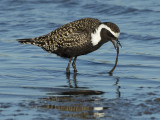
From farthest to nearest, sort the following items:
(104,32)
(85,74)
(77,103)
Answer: (104,32)
(85,74)
(77,103)

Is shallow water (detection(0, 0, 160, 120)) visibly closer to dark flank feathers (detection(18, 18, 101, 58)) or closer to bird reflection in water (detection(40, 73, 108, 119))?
bird reflection in water (detection(40, 73, 108, 119))

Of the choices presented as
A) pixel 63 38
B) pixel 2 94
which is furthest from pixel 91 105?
pixel 63 38

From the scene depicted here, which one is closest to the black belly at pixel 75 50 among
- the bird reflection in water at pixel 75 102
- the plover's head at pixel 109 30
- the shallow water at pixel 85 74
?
the plover's head at pixel 109 30

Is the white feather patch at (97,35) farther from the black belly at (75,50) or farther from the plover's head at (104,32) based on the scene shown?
the black belly at (75,50)

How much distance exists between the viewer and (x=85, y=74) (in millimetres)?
10227

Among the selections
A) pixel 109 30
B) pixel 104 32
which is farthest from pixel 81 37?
pixel 109 30

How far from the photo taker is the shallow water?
7.42 m

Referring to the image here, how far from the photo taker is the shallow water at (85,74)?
7.42 metres

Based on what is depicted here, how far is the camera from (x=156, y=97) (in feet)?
26.5

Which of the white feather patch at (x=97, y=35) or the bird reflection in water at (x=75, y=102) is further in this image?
the white feather patch at (x=97, y=35)

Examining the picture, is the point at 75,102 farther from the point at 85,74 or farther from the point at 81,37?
the point at 81,37

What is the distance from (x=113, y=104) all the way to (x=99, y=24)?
3070 mm

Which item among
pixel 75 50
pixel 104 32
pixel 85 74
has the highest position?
pixel 104 32

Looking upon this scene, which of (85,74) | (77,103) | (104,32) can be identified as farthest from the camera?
(104,32)
